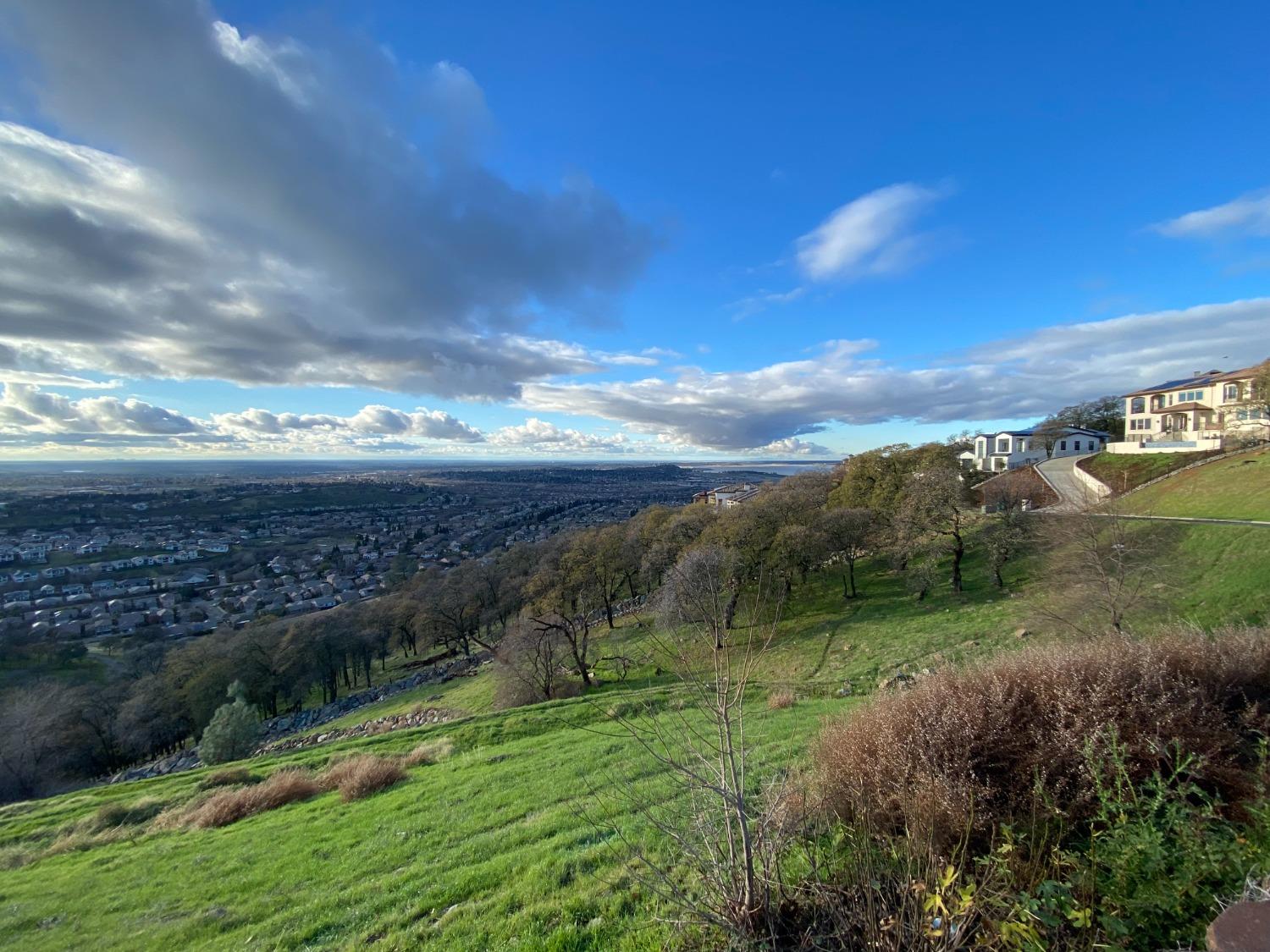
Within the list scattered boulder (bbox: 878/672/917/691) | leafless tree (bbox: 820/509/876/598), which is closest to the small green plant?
scattered boulder (bbox: 878/672/917/691)

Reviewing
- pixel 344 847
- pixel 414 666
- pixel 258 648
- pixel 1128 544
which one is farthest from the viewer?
pixel 414 666

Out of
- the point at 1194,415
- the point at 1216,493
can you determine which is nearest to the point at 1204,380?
the point at 1194,415

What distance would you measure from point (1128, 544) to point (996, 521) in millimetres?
8965

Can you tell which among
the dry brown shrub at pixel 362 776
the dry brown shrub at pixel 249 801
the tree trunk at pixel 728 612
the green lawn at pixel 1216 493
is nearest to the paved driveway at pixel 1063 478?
the green lawn at pixel 1216 493

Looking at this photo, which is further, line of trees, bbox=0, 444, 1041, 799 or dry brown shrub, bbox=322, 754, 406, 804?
line of trees, bbox=0, 444, 1041, 799

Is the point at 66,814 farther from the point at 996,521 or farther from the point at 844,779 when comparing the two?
the point at 996,521

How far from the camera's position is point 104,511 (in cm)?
10388

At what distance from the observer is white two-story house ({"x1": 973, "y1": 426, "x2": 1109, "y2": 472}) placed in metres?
51.0

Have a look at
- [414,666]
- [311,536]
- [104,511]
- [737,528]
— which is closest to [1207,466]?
[737,528]

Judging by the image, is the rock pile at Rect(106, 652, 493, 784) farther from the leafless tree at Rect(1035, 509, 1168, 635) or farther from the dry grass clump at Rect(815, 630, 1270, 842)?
the leafless tree at Rect(1035, 509, 1168, 635)

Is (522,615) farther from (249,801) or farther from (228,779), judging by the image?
(249,801)

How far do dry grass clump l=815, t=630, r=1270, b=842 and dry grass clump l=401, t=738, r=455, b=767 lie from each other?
11.5 metres

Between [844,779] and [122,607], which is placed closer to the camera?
[844,779]

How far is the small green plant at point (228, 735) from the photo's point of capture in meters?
20.7
